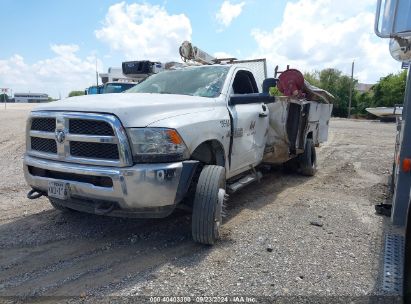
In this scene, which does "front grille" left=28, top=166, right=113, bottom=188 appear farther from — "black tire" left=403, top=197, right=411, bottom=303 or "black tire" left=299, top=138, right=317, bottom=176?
"black tire" left=299, top=138, right=317, bottom=176

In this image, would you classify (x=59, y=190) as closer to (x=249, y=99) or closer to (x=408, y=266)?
(x=249, y=99)

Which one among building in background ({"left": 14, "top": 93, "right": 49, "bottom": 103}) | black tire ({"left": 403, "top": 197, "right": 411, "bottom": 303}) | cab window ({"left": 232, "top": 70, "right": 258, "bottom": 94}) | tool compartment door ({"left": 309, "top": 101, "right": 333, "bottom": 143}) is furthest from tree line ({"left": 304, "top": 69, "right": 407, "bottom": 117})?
building in background ({"left": 14, "top": 93, "right": 49, "bottom": 103})

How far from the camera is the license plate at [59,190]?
3844 millimetres

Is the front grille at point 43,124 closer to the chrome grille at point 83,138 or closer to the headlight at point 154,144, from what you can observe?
the chrome grille at point 83,138

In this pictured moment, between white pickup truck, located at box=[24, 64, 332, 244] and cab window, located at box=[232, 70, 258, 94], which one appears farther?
cab window, located at box=[232, 70, 258, 94]

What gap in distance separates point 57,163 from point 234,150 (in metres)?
2.14

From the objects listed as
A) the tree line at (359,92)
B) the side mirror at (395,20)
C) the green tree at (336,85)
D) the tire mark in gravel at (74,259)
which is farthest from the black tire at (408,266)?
the green tree at (336,85)

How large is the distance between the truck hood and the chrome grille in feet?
0.23

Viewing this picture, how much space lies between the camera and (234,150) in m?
4.99

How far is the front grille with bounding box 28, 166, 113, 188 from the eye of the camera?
3711mm

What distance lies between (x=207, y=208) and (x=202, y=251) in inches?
18.2

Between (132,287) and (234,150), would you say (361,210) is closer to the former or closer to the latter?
(234,150)

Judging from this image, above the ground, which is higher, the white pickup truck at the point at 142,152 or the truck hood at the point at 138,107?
the truck hood at the point at 138,107

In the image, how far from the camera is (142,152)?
3650 millimetres
